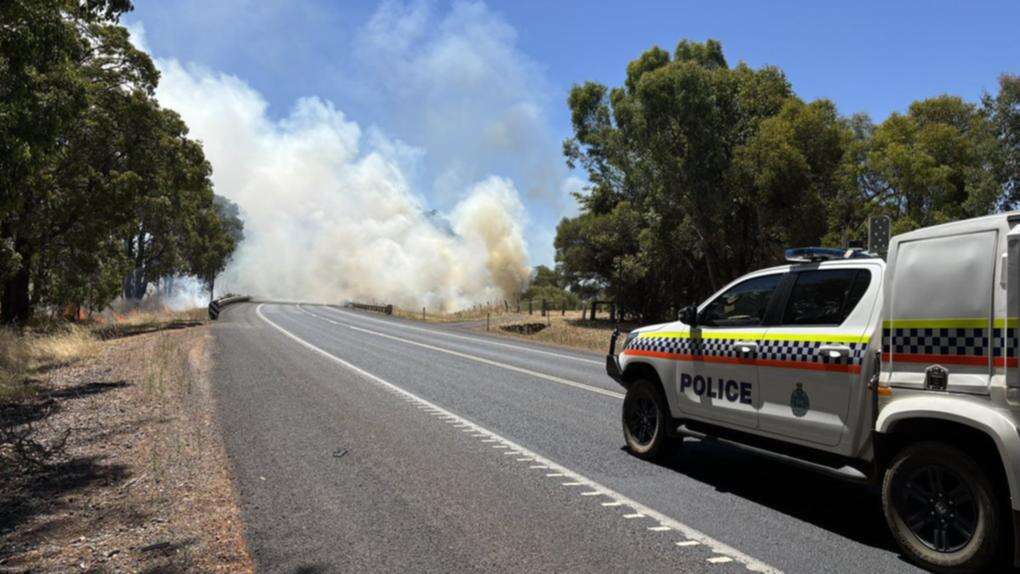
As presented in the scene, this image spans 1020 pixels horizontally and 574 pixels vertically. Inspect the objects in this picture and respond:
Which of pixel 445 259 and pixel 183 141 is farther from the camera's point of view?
pixel 445 259

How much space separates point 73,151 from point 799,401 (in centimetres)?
2340

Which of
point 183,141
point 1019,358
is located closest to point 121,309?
point 183,141

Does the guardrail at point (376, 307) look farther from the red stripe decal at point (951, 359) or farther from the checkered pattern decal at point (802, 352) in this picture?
the red stripe decal at point (951, 359)

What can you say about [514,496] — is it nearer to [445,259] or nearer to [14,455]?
[14,455]

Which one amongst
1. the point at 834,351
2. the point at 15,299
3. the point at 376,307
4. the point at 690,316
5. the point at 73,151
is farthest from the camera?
the point at 376,307

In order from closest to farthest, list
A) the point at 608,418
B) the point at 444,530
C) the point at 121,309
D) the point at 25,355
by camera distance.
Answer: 1. the point at 444,530
2. the point at 608,418
3. the point at 25,355
4. the point at 121,309

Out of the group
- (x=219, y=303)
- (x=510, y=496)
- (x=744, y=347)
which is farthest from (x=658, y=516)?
(x=219, y=303)

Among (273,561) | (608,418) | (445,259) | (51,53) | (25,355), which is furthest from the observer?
(445,259)

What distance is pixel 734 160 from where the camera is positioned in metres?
29.1

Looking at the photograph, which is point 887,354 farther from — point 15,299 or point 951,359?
point 15,299

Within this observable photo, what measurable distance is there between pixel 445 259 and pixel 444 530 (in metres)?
78.0

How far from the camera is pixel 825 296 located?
5.39 metres

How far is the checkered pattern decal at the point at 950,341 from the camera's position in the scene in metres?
3.92

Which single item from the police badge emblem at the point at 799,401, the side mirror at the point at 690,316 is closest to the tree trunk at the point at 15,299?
the side mirror at the point at 690,316
